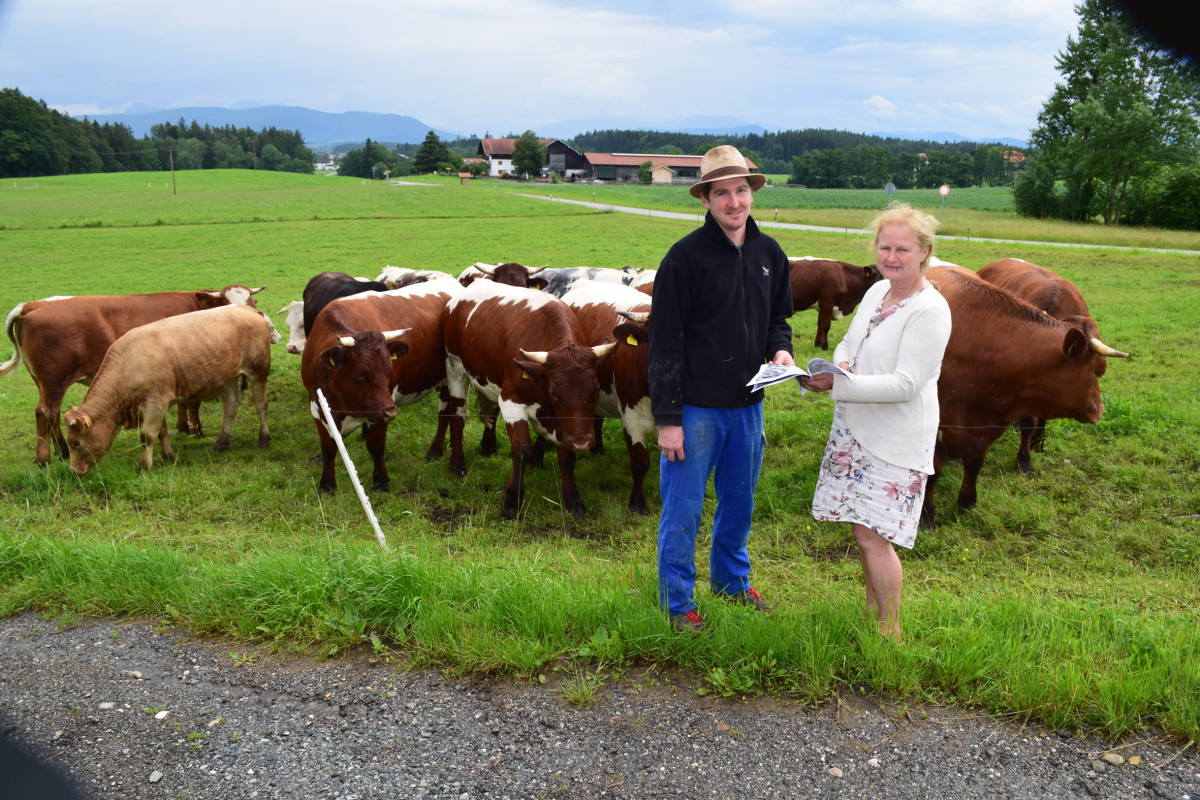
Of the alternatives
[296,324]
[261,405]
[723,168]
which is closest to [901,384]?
[723,168]

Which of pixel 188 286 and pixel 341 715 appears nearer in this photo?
pixel 341 715

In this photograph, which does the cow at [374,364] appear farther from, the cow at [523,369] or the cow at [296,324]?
the cow at [296,324]

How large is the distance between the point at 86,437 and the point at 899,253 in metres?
7.76

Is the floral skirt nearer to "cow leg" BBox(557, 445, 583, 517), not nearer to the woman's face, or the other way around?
the woman's face

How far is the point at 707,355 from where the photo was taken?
13.8 ft

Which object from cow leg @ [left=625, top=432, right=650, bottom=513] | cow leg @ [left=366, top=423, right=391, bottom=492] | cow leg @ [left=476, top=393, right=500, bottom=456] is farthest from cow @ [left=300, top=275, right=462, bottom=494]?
cow leg @ [left=625, top=432, right=650, bottom=513]

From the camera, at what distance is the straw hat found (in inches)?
160

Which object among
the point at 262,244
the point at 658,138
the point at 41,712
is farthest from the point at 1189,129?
the point at 658,138

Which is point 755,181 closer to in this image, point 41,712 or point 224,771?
point 224,771

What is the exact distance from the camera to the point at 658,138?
7096 inches

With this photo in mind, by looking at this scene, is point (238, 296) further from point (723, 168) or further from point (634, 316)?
point (723, 168)

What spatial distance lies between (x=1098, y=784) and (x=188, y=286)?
2320 centimetres

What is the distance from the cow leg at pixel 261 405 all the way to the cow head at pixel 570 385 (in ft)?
13.1

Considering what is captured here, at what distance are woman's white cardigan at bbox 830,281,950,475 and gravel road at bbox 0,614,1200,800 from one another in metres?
1.27
